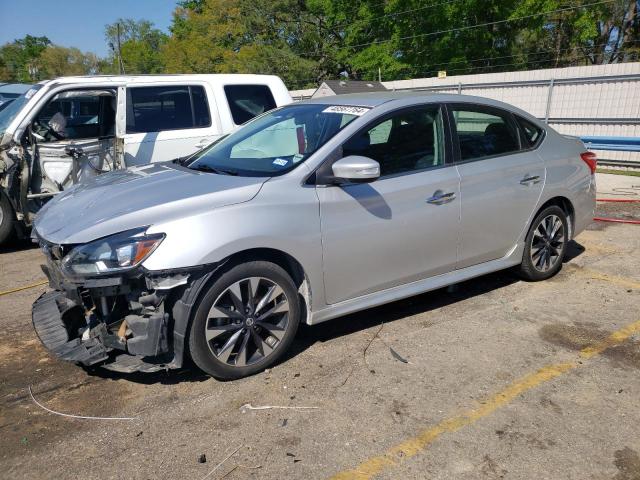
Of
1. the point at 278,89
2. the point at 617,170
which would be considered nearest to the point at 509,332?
the point at 278,89

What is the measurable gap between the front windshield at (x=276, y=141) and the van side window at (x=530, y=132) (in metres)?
1.79

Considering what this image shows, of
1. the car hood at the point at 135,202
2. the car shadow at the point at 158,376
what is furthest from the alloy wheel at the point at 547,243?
the car shadow at the point at 158,376

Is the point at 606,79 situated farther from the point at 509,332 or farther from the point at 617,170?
the point at 509,332

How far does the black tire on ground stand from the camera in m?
6.36

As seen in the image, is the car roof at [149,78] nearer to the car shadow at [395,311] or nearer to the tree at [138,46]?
the car shadow at [395,311]

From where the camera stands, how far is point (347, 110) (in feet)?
13.1

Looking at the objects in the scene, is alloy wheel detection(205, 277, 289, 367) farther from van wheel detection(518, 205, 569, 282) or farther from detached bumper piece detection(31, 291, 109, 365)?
van wheel detection(518, 205, 569, 282)

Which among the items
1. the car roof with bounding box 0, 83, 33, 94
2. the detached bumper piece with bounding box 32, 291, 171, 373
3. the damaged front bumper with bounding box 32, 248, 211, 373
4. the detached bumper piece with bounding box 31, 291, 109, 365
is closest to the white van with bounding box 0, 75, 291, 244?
the detached bumper piece with bounding box 31, 291, 109, 365

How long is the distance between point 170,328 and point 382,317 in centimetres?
190

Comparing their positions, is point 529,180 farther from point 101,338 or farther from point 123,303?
point 101,338

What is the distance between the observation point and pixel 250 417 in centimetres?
304

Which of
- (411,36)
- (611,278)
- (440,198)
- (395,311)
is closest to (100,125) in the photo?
(395,311)

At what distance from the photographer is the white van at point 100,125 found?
6344 mm

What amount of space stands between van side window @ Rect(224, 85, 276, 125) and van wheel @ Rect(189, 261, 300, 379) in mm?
4459
